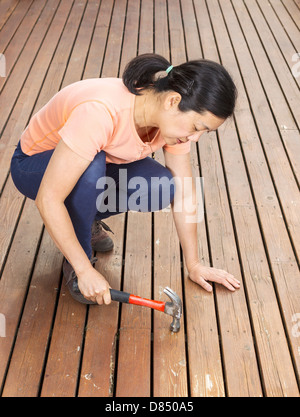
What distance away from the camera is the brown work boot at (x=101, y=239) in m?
2.01

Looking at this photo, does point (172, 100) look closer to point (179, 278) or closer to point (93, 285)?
point (93, 285)

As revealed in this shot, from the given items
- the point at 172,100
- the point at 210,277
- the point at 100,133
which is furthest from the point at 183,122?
the point at 210,277

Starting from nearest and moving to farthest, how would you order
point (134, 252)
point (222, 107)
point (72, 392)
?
point (222, 107) < point (72, 392) < point (134, 252)

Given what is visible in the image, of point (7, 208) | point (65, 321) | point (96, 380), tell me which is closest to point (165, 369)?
point (96, 380)

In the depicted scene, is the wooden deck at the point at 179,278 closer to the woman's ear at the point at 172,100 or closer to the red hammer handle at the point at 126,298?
the red hammer handle at the point at 126,298

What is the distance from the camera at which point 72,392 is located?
1.54 meters

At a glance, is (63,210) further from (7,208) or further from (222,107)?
(7,208)

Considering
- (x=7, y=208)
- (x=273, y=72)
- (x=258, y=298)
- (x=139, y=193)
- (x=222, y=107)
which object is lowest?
(x=273, y=72)

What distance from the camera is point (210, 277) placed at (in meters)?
1.90

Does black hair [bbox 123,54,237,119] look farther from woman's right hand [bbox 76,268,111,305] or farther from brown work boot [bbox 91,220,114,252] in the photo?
brown work boot [bbox 91,220,114,252]

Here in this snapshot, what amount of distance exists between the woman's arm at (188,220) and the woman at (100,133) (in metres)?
0.04

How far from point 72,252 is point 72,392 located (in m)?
0.40

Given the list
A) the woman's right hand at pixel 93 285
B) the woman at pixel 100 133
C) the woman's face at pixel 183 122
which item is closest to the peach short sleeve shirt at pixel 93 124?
the woman at pixel 100 133

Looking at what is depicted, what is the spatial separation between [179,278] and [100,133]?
69 centimetres
